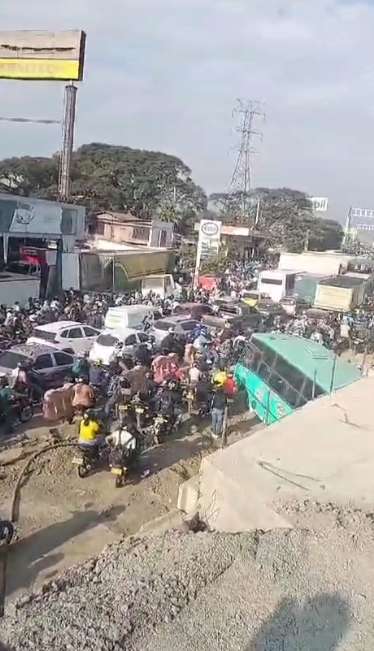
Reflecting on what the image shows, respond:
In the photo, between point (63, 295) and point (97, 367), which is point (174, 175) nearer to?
point (63, 295)

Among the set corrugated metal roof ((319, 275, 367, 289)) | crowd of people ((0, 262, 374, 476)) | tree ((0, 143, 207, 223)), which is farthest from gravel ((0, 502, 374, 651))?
tree ((0, 143, 207, 223))

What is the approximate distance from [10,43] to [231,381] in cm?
2830

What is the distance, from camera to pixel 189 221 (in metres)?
65.4

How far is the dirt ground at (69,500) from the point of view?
27.2 feet

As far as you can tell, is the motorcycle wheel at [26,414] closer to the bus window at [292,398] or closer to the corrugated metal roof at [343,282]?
the bus window at [292,398]

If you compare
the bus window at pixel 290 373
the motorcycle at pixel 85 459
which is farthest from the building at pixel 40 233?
the motorcycle at pixel 85 459

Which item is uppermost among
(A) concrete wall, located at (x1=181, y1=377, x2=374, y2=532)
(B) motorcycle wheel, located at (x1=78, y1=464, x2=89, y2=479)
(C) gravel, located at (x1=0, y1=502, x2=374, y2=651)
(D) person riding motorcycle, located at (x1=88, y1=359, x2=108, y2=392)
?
(A) concrete wall, located at (x1=181, y1=377, x2=374, y2=532)

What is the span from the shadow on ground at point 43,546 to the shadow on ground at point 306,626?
414 cm

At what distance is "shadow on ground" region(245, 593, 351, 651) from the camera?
14.4 ft

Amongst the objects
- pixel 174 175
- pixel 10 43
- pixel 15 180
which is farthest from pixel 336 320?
pixel 174 175

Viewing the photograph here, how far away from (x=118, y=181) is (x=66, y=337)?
160ft

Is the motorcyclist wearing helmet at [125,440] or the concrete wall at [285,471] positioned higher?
the concrete wall at [285,471]

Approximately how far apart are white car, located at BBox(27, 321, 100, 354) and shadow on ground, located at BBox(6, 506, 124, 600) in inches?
316

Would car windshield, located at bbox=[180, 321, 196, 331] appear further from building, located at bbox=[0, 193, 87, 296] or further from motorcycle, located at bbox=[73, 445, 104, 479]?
motorcycle, located at bbox=[73, 445, 104, 479]
